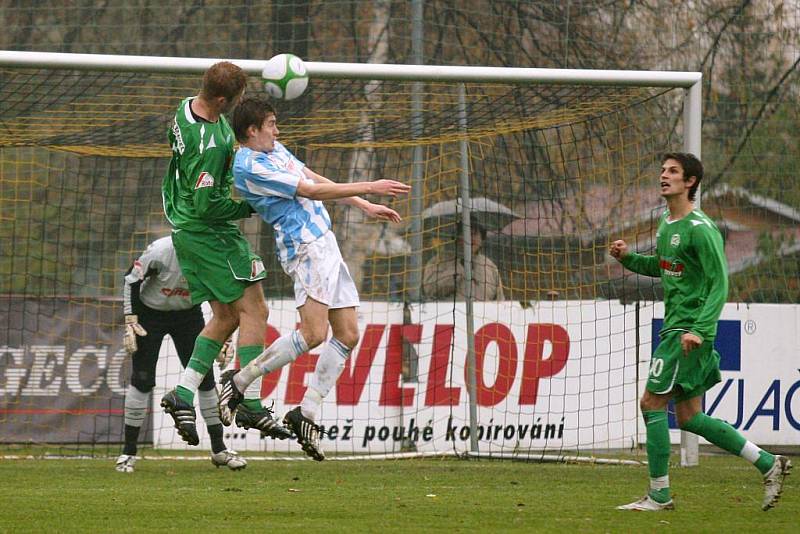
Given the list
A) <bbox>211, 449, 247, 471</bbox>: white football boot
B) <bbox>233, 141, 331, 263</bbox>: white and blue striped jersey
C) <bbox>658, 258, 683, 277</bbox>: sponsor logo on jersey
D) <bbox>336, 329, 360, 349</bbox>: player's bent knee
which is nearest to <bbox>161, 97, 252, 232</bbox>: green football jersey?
<bbox>233, 141, 331, 263</bbox>: white and blue striped jersey

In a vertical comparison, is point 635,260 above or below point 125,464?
above

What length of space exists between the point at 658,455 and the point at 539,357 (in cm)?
502

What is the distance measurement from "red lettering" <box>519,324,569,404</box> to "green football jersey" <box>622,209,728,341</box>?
15.7 ft

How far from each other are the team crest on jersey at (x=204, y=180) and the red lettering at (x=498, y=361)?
4.74 m

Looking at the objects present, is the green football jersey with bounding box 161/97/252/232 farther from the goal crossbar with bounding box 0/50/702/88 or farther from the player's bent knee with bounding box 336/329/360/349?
the goal crossbar with bounding box 0/50/702/88

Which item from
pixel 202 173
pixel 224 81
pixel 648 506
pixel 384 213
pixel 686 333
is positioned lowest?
pixel 648 506

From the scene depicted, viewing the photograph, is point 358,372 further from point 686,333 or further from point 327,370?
point 686,333

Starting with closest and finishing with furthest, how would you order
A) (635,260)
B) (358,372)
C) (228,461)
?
(635,260), (228,461), (358,372)

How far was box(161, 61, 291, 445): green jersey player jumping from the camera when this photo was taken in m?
7.89

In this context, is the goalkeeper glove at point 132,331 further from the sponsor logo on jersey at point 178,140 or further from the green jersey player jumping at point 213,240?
the sponsor logo on jersey at point 178,140

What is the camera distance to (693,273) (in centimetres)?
708

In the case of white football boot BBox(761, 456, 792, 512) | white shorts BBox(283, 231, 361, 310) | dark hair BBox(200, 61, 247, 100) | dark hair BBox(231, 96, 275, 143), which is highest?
dark hair BBox(200, 61, 247, 100)

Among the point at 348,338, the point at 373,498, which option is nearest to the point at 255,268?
the point at 348,338

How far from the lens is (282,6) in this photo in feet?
52.1
